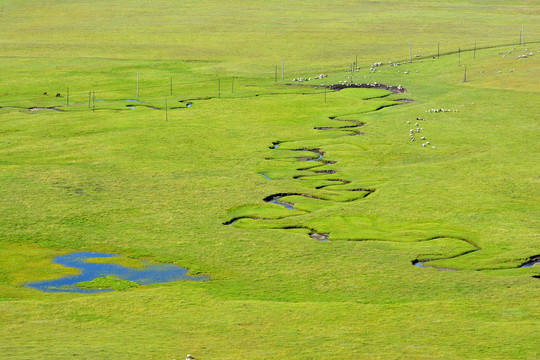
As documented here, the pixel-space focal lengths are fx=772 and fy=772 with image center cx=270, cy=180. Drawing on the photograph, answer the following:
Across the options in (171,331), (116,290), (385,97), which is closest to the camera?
(171,331)

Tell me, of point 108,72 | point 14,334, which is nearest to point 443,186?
point 14,334

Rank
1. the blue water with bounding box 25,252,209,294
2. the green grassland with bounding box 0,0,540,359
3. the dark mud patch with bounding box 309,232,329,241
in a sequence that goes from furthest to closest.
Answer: the dark mud patch with bounding box 309,232,329,241 < the blue water with bounding box 25,252,209,294 < the green grassland with bounding box 0,0,540,359

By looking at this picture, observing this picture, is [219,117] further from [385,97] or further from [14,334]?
[14,334]

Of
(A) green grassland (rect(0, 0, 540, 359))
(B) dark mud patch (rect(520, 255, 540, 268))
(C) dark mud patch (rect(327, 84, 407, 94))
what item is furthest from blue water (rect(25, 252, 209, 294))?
(C) dark mud patch (rect(327, 84, 407, 94))

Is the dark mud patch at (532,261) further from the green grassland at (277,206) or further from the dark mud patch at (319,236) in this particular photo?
the dark mud patch at (319,236)

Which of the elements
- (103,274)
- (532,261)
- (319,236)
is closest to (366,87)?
(319,236)

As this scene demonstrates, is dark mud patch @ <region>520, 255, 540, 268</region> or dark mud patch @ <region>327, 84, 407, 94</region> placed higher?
dark mud patch @ <region>327, 84, 407, 94</region>

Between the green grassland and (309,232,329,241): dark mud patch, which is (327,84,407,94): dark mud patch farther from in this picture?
(309,232,329,241): dark mud patch

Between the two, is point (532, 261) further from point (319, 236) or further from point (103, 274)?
point (103, 274)
